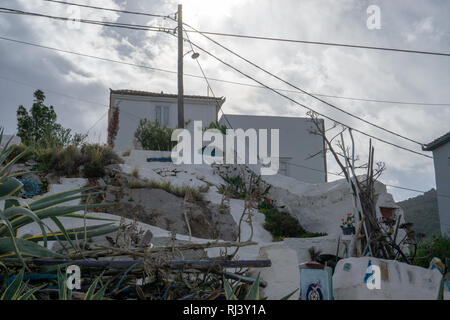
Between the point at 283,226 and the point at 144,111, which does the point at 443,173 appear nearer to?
the point at 283,226

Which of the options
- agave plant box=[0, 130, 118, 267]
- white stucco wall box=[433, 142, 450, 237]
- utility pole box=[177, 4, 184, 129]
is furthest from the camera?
utility pole box=[177, 4, 184, 129]

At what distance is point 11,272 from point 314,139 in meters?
21.3

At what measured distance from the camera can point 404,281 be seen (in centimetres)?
226

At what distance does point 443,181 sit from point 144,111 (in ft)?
51.9

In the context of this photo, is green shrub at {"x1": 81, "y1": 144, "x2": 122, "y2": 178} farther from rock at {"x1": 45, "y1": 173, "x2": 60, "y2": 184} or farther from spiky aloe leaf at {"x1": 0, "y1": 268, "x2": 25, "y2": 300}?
spiky aloe leaf at {"x1": 0, "y1": 268, "x2": 25, "y2": 300}

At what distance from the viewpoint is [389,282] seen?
2270 millimetres

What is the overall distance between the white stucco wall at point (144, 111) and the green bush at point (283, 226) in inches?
510

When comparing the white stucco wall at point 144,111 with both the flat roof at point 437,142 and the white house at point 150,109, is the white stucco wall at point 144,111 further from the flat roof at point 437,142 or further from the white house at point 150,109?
the flat roof at point 437,142

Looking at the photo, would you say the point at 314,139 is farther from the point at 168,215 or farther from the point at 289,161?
the point at 168,215

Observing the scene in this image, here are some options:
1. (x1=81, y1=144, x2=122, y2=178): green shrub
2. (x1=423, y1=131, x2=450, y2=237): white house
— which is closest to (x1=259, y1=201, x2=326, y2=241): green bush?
(x1=81, y1=144, x2=122, y2=178): green shrub

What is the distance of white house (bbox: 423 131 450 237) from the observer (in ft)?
45.5

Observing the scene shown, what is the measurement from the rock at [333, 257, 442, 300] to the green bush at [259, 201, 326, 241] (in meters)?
6.95

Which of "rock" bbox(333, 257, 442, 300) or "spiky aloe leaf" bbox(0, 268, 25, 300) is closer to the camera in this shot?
"spiky aloe leaf" bbox(0, 268, 25, 300)
